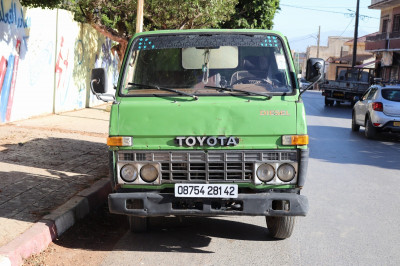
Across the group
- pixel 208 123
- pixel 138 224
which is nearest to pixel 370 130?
pixel 138 224

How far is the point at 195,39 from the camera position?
6.12 m

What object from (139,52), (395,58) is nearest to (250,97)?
(139,52)

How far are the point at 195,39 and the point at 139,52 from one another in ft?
2.02

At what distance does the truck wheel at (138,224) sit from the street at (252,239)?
68 millimetres

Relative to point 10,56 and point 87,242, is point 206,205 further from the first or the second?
point 10,56

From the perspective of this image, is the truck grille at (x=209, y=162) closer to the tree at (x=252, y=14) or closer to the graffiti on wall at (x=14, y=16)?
the graffiti on wall at (x=14, y=16)

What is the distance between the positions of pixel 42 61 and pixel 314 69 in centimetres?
1099

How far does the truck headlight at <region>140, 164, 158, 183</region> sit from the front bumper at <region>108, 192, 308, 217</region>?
0.43 ft

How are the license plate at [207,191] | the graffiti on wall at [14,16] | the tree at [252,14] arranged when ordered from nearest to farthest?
the license plate at [207,191]
the graffiti on wall at [14,16]
the tree at [252,14]

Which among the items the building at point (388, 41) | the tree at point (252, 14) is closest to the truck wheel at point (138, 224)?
the tree at point (252, 14)

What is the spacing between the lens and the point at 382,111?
52.3ft

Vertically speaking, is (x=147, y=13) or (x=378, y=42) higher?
(x=147, y=13)

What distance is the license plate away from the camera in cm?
523

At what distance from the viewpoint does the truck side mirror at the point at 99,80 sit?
20.4ft
